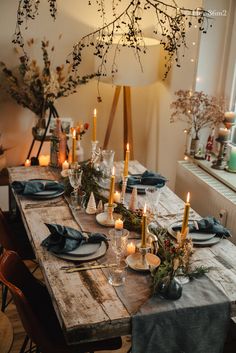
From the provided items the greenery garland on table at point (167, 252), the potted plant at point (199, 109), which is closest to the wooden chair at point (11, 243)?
the greenery garland on table at point (167, 252)

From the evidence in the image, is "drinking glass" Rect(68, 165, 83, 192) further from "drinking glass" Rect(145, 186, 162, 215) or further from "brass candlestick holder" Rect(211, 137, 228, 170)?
"brass candlestick holder" Rect(211, 137, 228, 170)

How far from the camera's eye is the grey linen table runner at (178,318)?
5.63 ft

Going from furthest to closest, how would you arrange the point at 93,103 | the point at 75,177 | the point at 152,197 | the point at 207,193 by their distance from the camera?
the point at 93,103 < the point at 207,193 < the point at 75,177 < the point at 152,197

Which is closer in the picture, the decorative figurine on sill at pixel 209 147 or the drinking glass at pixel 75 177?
the drinking glass at pixel 75 177

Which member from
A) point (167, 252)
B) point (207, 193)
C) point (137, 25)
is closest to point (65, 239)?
point (167, 252)

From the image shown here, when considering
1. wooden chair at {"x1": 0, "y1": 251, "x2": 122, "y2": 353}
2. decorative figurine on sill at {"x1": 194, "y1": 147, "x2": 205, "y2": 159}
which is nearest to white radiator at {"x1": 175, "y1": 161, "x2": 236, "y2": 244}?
decorative figurine on sill at {"x1": 194, "y1": 147, "x2": 205, "y2": 159}

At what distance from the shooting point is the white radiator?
9.26 ft

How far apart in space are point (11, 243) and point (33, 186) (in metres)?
0.35

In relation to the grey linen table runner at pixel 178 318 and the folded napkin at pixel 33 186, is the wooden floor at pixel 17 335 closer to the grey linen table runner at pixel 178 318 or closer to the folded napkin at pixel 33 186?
the folded napkin at pixel 33 186

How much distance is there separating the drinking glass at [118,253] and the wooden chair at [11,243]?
0.67 metres

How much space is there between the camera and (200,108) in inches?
131

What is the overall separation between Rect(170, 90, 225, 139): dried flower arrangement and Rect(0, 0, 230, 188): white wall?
0.65ft

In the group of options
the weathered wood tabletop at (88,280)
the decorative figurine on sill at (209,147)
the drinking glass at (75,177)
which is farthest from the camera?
the decorative figurine on sill at (209,147)

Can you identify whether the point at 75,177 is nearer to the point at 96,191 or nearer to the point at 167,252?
the point at 96,191
